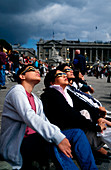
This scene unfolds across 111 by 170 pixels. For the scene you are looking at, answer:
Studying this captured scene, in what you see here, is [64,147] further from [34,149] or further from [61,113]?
[61,113]

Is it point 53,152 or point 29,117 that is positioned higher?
point 29,117

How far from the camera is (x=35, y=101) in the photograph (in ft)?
7.97

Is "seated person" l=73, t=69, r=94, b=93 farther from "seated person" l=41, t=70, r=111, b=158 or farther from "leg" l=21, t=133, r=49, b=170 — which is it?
"leg" l=21, t=133, r=49, b=170

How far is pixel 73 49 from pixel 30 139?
10299cm

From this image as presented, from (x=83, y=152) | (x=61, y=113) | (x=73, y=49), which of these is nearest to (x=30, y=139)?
(x=83, y=152)

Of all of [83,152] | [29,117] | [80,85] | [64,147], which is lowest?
[83,152]

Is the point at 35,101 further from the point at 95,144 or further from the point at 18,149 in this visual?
the point at 95,144

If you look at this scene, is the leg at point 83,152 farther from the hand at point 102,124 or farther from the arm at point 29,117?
the hand at point 102,124

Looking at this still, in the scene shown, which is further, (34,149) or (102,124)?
(102,124)

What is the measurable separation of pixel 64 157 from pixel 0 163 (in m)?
0.59

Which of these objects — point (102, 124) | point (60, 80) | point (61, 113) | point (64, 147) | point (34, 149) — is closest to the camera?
point (64, 147)

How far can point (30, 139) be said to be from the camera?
2.14 m

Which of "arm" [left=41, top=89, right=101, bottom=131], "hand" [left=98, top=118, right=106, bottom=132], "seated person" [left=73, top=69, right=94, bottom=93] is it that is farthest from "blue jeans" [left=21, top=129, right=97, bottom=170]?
"seated person" [left=73, top=69, right=94, bottom=93]

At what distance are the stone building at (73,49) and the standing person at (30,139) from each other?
320ft
